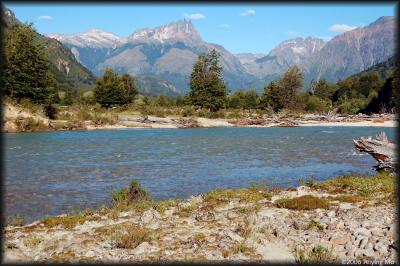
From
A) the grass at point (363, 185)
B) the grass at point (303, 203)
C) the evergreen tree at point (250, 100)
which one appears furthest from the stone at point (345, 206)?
the evergreen tree at point (250, 100)

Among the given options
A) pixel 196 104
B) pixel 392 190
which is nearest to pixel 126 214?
pixel 392 190

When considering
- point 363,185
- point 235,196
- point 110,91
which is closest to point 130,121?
point 110,91

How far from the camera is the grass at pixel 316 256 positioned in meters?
10.7

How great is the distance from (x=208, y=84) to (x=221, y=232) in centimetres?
10127

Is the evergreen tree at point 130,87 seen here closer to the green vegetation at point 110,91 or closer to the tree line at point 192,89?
the tree line at point 192,89

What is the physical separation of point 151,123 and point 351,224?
73.2 metres

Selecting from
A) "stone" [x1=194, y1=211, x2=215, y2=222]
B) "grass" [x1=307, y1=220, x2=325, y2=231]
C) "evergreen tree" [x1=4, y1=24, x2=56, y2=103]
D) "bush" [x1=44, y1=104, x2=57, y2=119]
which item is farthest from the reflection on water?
"bush" [x1=44, y1=104, x2=57, y2=119]

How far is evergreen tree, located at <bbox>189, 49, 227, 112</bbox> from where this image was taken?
112 metres

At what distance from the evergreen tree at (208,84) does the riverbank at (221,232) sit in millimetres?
94745

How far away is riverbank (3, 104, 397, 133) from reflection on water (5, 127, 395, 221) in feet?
71.0

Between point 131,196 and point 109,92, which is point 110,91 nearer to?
point 109,92

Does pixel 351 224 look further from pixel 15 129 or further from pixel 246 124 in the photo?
pixel 246 124

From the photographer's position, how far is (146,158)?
121 feet

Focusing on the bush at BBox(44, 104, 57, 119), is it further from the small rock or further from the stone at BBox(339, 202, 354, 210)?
the small rock
